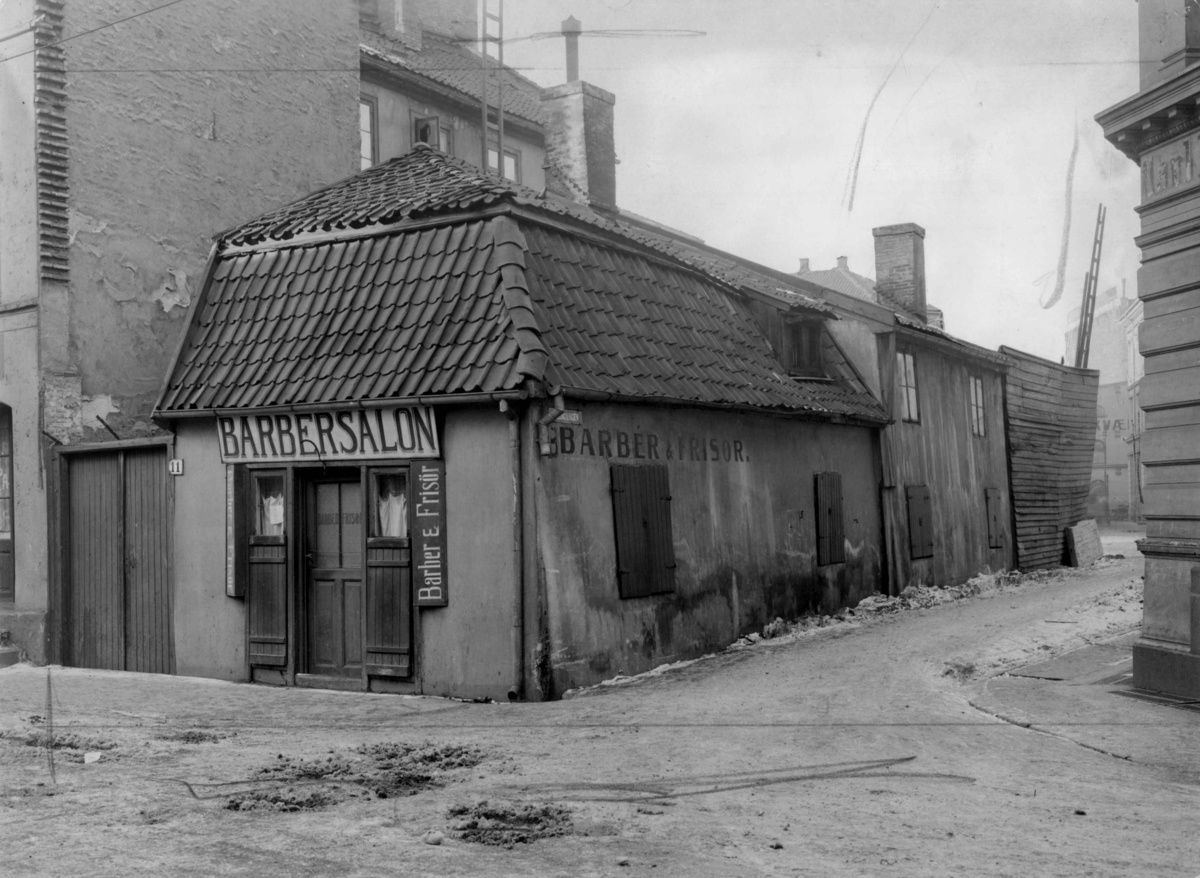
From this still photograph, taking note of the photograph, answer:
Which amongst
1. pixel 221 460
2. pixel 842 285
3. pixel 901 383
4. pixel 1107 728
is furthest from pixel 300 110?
pixel 842 285

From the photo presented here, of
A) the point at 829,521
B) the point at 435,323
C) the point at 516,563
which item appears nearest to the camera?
the point at 516,563

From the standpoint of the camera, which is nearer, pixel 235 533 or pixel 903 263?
pixel 235 533

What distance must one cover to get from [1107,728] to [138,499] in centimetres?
1060

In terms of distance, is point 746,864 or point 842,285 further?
point 842,285

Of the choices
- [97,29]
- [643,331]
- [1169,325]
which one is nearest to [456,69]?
[97,29]

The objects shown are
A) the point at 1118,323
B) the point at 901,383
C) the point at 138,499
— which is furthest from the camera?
the point at 1118,323

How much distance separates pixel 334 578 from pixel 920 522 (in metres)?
12.2

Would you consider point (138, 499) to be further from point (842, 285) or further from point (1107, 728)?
point (842, 285)

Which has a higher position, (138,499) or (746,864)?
(138,499)

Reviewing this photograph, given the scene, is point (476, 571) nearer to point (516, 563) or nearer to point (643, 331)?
point (516, 563)

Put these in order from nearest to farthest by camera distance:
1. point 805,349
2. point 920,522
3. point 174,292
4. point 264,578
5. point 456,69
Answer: point 264,578, point 174,292, point 805,349, point 920,522, point 456,69

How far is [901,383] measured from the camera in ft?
70.2

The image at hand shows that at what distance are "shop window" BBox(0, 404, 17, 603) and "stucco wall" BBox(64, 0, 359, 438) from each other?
1302 mm

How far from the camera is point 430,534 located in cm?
1168
